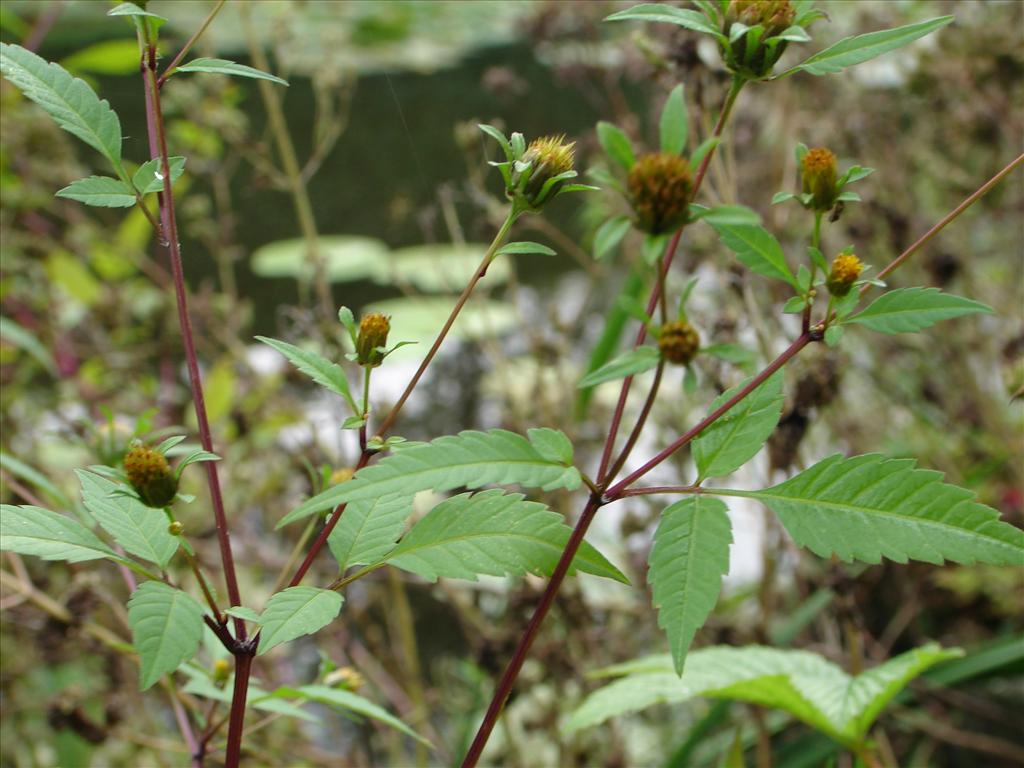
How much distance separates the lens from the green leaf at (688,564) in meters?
0.37

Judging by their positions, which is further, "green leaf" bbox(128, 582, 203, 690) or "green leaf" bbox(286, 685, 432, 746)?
"green leaf" bbox(286, 685, 432, 746)

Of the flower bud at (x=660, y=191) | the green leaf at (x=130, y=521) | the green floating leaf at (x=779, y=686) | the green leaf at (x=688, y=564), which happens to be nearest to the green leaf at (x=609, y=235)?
the flower bud at (x=660, y=191)

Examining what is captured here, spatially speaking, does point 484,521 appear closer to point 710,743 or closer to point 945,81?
point 710,743

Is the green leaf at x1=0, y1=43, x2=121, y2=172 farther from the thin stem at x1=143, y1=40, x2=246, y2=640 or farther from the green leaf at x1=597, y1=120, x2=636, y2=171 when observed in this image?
the green leaf at x1=597, y1=120, x2=636, y2=171

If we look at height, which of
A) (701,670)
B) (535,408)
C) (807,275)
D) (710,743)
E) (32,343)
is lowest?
(710,743)

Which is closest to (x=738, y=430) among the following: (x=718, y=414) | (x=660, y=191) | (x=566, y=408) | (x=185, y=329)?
(x=718, y=414)

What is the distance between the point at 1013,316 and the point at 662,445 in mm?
635

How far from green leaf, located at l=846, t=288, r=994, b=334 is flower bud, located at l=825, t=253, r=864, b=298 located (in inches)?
0.5

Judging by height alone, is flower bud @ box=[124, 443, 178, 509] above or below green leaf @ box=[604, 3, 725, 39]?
below

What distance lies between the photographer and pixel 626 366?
37 centimetres

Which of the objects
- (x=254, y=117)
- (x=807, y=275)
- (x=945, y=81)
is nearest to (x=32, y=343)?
(x=807, y=275)

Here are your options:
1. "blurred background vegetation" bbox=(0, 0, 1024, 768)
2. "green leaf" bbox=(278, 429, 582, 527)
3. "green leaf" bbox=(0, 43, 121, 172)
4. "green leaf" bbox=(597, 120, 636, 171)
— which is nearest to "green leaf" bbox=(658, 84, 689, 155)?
"green leaf" bbox=(597, 120, 636, 171)

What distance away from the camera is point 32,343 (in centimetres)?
87

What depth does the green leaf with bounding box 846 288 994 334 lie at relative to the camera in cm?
38
